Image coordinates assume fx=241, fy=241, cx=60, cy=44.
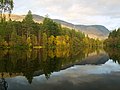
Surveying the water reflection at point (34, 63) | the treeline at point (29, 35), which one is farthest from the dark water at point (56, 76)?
the treeline at point (29, 35)

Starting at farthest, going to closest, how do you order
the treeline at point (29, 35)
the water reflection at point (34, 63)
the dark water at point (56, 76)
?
the treeline at point (29, 35) → the water reflection at point (34, 63) → the dark water at point (56, 76)

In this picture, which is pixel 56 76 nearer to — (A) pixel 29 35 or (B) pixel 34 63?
(B) pixel 34 63

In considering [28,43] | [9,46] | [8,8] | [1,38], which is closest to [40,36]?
[28,43]

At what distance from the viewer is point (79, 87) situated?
23.3m

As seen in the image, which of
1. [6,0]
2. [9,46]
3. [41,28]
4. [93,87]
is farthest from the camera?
[41,28]

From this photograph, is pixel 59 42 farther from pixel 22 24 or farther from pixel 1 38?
pixel 1 38

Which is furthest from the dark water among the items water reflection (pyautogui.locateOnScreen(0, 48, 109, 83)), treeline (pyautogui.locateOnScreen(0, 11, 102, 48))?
treeline (pyautogui.locateOnScreen(0, 11, 102, 48))

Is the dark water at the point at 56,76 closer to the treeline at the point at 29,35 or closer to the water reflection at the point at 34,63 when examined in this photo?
the water reflection at the point at 34,63

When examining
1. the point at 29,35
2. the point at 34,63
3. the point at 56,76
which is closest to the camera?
the point at 56,76

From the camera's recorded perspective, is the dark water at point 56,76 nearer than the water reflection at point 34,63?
Yes

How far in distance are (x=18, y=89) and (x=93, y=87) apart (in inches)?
281

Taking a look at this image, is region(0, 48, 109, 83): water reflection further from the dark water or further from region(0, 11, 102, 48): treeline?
region(0, 11, 102, 48): treeline

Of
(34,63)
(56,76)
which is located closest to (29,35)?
(34,63)

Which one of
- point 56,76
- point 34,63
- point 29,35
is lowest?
point 34,63
